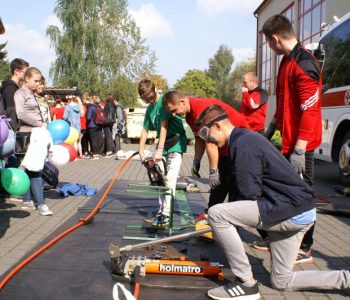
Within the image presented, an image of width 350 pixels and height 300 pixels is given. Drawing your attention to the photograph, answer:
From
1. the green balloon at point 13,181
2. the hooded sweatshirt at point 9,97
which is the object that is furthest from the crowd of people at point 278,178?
the hooded sweatshirt at point 9,97

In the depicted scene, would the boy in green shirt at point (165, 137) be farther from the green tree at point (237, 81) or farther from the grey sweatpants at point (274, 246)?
the green tree at point (237, 81)

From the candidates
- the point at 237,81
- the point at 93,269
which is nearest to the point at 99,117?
the point at 93,269

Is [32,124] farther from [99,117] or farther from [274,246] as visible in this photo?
[99,117]

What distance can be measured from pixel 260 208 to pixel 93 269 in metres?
1.61

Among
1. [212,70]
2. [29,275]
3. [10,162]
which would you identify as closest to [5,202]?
[10,162]

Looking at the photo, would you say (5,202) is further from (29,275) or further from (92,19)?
(92,19)

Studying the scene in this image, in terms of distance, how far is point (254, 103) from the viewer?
670 centimetres

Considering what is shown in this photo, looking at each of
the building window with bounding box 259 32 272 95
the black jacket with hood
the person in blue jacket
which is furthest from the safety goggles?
the building window with bounding box 259 32 272 95

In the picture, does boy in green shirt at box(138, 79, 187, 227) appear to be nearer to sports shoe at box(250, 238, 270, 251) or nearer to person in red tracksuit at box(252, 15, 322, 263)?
sports shoe at box(250, 238, 270, 251)

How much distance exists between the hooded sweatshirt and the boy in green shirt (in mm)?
2009

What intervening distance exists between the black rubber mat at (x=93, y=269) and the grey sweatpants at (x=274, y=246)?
424 mm

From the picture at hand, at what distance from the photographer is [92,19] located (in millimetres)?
34625

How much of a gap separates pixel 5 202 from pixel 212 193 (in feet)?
11.4

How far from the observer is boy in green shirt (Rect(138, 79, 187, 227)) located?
17.0 feet
